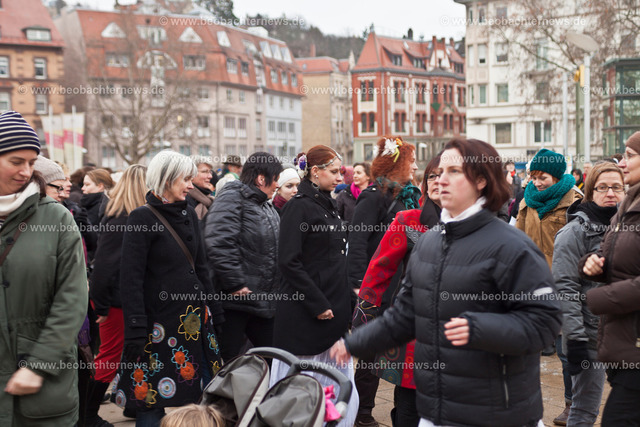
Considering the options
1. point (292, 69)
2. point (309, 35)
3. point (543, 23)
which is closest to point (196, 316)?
point (543, 23)

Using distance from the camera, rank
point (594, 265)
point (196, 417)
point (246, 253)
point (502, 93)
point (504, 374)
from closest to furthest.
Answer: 1. point (504, 374)
2. point (196, 417)
3. point (594, 265)
4. point (246, 253)
5. point (502, 93)

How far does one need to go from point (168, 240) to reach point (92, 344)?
2.52 metres

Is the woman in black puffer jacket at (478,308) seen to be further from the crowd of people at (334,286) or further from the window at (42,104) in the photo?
the window at (42,104)

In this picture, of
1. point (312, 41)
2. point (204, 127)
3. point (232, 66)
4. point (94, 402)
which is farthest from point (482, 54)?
point (94, 402)

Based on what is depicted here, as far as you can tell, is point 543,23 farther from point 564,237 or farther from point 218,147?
point 218,147

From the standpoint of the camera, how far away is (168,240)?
5098 mm

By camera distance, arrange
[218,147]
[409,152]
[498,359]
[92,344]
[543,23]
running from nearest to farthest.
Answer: [498,359] → [409,152] → [92,344] → [543,23] → [218,147]

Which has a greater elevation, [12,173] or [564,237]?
[12,173]

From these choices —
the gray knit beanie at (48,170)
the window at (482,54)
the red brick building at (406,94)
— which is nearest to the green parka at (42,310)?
the gray knit beanie at (48,170)

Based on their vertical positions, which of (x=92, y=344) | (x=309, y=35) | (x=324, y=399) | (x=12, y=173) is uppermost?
→ (x=309, y=35)

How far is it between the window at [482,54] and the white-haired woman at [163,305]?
6263 cm

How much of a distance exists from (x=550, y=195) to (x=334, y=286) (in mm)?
2797

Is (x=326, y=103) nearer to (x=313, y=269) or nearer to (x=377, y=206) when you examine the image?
(x=377, y=206)

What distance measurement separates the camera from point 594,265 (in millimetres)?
4133
